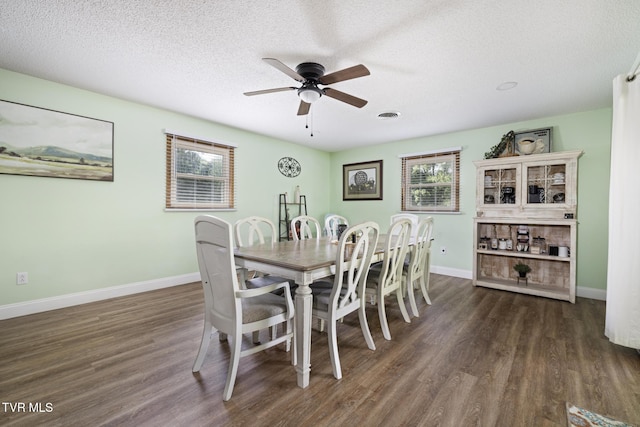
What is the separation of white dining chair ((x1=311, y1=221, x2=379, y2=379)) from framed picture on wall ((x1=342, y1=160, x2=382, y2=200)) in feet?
11.2

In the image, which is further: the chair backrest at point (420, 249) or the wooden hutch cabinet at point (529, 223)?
the wooden hutch cabinet at point (529, 223)

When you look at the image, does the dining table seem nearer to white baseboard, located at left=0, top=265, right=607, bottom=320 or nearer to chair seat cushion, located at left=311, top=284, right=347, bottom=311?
chair seat cushion, located at left=311, top=284, right=347, bottom=311

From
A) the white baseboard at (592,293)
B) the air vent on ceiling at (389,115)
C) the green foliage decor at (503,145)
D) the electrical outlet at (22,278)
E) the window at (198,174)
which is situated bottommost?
the white baseboard at (592,293)

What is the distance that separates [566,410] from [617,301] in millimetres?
1240

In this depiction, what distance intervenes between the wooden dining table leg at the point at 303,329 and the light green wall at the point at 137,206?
284 cm

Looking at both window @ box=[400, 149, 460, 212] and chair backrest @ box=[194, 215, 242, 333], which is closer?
chair backrest @ box=[194, 215, 242, 333]

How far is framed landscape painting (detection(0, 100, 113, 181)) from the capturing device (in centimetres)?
266

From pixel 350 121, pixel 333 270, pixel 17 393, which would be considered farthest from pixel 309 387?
pixel 350 121

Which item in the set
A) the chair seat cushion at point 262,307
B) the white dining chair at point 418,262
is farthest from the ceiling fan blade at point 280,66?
the white dining chair at point 418,262

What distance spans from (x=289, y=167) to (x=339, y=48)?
327 centimetres

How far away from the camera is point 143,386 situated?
5.59ft

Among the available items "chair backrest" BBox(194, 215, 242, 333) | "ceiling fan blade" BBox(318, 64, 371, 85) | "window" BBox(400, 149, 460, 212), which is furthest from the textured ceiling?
"chair backrest" BBox(194, 215, 242, 333)

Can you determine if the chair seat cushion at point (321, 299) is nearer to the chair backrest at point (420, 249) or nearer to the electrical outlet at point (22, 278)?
the chair backrest at point (420, 249)

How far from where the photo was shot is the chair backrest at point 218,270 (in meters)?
1.54
